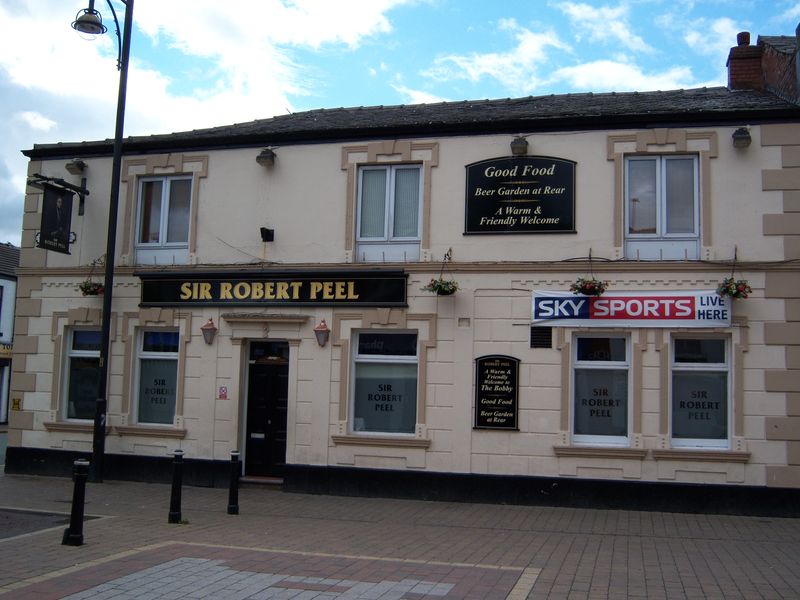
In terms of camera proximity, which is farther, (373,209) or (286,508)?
(373,209)

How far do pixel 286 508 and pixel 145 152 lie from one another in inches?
298

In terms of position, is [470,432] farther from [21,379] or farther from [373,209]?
[21,379]

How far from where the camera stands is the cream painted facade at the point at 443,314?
12.3 metres

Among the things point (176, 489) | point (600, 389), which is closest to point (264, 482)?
point (176, 489)

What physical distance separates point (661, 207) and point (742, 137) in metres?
1.60

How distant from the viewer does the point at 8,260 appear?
38.5m

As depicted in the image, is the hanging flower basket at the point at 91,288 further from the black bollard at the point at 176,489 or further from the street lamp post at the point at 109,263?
the black bollard at the point at 176,489

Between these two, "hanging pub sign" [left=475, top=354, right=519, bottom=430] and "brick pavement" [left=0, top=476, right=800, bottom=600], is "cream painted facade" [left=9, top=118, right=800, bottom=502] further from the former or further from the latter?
"brick pavement" [left=0, top=476, right=800, bottom=600]

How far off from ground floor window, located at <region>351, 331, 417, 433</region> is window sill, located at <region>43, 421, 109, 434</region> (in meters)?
5.29

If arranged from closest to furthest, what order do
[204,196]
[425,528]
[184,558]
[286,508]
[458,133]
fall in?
[184,558] < [425,528] < [286,508] < [458,133] < [204,196]

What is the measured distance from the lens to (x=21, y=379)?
51.6 feet

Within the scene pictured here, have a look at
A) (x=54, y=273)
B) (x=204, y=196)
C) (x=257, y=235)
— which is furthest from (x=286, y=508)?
(x=54, y=273)

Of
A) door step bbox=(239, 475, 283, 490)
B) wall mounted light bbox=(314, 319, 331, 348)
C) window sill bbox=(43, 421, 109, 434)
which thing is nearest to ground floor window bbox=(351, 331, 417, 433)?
wall mounted light bbox=(314, 319, 331, 348)

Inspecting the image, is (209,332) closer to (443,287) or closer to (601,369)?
(443,287)
